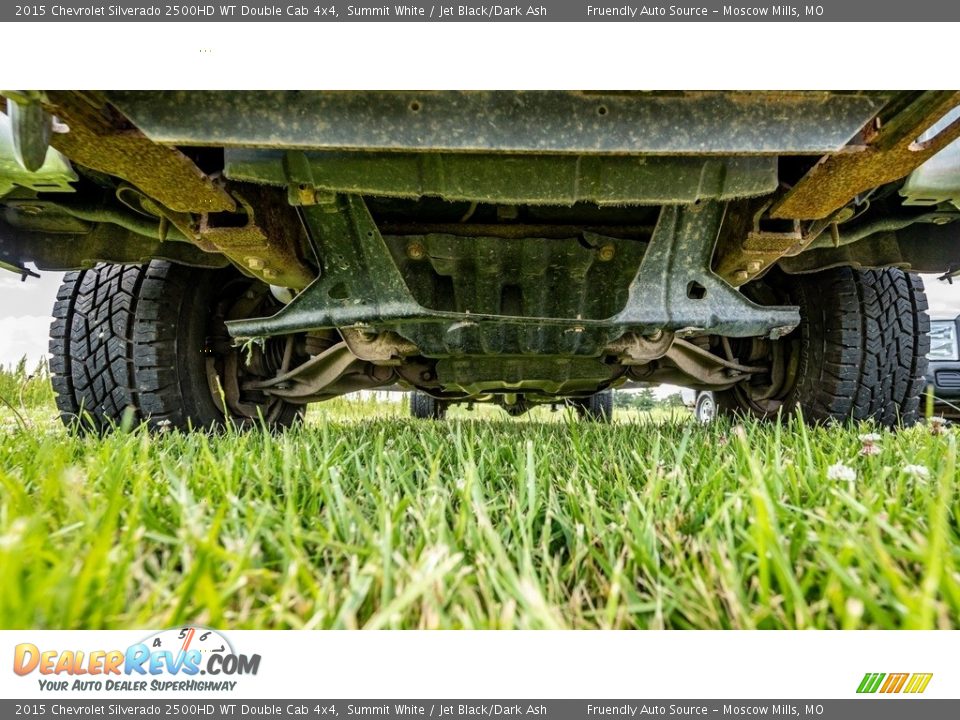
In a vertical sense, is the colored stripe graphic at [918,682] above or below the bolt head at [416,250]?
below

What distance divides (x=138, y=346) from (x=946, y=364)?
6304 mm

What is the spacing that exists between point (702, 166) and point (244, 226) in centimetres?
88

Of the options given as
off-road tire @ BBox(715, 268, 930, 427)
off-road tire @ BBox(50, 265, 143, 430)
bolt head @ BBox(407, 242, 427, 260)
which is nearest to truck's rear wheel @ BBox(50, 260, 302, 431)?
off-road tire @ BBox(50, 265, 143, 430)

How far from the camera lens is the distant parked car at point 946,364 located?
4.61 metres

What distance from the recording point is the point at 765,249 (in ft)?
3.66

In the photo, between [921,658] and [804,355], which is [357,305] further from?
[804,355]

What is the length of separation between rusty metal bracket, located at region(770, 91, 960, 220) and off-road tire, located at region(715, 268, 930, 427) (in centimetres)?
78

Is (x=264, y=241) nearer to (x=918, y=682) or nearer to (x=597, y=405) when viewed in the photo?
(x=918, y=682)

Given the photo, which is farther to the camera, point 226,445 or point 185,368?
point 185,368

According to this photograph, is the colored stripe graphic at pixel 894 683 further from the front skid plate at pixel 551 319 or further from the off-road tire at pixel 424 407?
the off-road tire at pixel 424 407

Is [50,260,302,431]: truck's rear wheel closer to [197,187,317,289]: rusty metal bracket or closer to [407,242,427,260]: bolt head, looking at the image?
[197,187,317,289]: rusty metal bracket

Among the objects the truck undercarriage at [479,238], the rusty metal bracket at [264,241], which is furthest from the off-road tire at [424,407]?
the rusty metal bracket at [264,241]

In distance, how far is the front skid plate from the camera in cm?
110

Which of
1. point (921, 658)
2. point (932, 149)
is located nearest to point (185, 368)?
point (921, 658)
